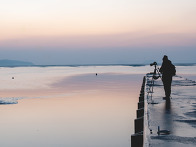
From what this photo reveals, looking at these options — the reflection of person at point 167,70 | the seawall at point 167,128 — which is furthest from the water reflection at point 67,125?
the reflection of person at point 167,70

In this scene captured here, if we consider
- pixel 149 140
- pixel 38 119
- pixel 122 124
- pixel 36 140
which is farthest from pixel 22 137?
pixel 149 140

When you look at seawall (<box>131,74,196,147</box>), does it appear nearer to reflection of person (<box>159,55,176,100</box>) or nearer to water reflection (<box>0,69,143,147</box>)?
reflection of person (<box>159,55,176,100</box>)

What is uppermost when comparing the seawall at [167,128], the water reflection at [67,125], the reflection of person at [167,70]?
the reflection of person at [167,70]

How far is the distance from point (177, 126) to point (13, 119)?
39.6 feet

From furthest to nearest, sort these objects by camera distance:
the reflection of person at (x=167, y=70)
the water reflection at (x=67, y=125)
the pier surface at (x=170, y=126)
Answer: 1. the reflection of person at (x=167, y=70)
2. the water reflection at (x=67, y=125)
3. the pier surface at (x=170, y=126)

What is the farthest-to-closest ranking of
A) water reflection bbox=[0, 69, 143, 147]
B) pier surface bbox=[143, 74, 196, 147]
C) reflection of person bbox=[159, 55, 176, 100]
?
1. reflection of person bbox=[159, 55, 176, 100]
2. water reflection bbox=[0, 69, 143, 147]
3. pier surface bbox=[143, 74, 196, 147]

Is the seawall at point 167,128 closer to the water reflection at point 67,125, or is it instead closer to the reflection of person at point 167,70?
the reflection of person at point 167,70

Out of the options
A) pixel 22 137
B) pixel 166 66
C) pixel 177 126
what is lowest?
pixel 22 137

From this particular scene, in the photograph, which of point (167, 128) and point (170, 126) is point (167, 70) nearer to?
point (170, 126)

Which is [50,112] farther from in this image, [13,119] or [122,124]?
[122,124]

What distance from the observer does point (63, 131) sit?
1612 centimetres

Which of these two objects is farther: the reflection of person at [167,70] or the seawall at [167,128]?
the reflection of person at [167,70]

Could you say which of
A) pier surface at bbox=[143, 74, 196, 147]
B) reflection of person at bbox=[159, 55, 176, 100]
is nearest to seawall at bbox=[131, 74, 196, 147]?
pier surface at bbox=[143, 74, 196, 147]

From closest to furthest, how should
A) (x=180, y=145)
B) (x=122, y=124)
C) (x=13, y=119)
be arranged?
(x=180, y=145)
(x=122, y=124)
(x=13, y=119)
